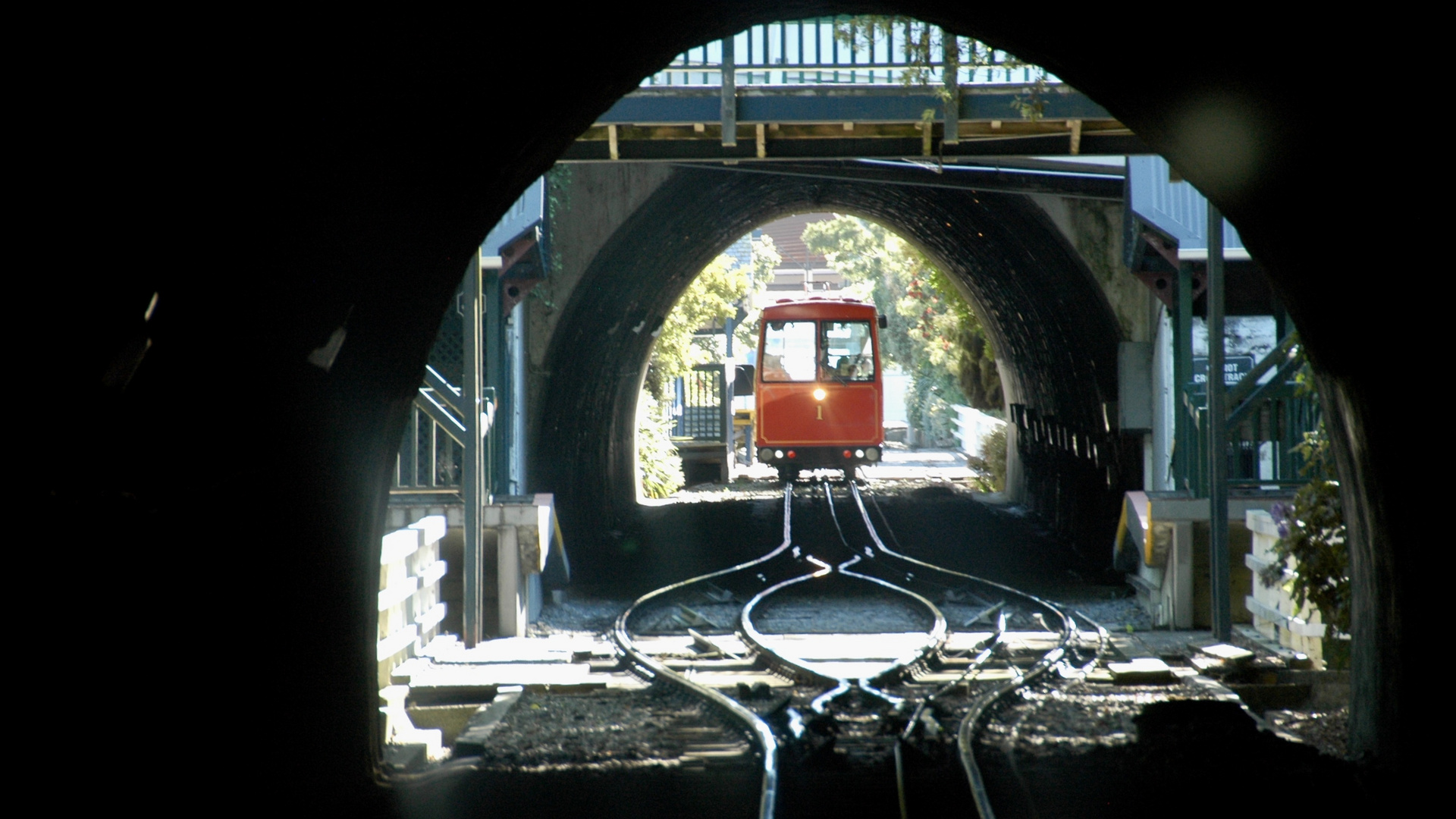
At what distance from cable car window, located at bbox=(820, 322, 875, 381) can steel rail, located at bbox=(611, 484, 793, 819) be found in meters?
9.94

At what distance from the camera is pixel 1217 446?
852 cm

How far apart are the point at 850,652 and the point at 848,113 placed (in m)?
3.87

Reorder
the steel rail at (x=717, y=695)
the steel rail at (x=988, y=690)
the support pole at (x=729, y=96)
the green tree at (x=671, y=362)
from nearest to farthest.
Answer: the steel rail at (x=988, y=690) → the steel rail at (x=717, y=695) → the support pole at (x=729, y=96) → the green tree at (x=671, y=362)

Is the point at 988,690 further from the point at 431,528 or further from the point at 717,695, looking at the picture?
the point at 431,528

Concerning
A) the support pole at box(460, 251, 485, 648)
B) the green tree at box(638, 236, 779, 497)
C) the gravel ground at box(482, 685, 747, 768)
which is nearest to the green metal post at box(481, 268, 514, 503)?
the support pole at box(460, 251, 485, 648)

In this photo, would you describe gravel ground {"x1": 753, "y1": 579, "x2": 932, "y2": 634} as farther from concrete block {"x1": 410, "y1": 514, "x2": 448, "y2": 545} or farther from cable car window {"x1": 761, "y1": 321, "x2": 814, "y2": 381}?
cable car window {"x1": 761, "y1": 321, "x2": 814, "y2": 381}

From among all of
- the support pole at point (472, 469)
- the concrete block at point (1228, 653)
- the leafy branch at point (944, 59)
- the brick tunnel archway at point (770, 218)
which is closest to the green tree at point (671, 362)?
the brick tunnel archway at point (770, 218)

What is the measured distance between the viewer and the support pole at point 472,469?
326 inches

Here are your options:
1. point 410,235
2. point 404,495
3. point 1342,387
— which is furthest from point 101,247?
point 404,495

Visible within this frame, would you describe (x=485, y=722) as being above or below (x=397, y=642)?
below

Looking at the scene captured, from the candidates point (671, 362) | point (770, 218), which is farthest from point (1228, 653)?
point (671, 362)

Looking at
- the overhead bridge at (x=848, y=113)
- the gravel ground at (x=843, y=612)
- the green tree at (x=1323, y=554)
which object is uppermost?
the overhead bridge at (x=848, y=113)

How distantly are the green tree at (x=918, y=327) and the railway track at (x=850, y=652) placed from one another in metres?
10.8

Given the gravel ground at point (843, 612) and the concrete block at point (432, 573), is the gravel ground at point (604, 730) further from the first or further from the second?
the gravel ground at point (843, 612)
